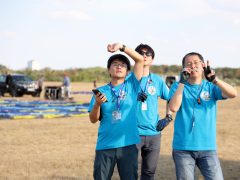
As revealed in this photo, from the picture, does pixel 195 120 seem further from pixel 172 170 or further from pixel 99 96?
pixel 172 170

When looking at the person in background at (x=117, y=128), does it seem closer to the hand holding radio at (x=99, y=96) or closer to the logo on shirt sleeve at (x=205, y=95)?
the hand holding radio at (x=99, y=96)

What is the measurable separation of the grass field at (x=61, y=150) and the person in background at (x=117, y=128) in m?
2.77

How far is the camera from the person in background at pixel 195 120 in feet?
14.5

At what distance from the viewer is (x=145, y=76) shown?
222 inches

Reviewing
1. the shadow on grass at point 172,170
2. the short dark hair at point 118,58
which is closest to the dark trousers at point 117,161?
the short dark hair at point 118,58

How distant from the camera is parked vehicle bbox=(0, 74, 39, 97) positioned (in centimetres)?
2903

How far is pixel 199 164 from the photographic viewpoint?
14.9ft

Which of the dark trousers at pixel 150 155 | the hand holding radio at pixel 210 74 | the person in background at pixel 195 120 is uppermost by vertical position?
the hand holding radio at pixel 210 74

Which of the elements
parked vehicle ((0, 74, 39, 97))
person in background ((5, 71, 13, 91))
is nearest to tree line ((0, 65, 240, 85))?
parked vehicle ((0, 74, 39, 97))

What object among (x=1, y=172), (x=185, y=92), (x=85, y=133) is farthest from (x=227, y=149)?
(x=185, y=92)

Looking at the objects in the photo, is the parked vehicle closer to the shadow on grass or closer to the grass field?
the grass field

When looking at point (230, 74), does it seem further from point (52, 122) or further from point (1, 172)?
point (1, 172)

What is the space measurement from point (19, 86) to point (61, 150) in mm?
20168

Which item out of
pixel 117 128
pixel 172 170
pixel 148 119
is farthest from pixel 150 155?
pixel 172 170
